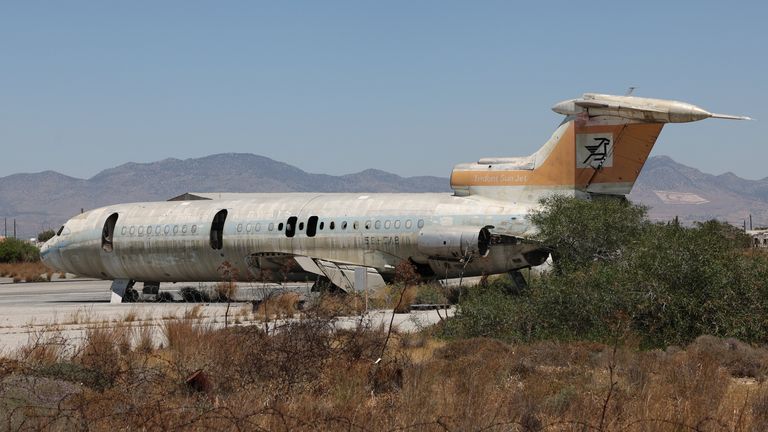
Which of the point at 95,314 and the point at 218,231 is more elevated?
the point at 218,231

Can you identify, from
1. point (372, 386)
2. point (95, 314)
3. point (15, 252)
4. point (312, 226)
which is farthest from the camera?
point (15, 252)

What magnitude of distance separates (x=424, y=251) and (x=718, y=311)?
13800 millimetres

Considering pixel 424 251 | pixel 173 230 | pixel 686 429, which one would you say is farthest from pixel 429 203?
pixel 686 429

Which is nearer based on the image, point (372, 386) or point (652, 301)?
point (372, 386)

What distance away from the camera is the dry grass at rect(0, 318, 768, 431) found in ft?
33.2

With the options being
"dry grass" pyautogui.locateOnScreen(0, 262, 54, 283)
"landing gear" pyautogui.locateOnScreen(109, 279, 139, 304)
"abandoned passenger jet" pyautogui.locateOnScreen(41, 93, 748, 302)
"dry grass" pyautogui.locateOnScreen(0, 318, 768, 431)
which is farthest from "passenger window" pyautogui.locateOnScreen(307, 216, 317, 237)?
"dry grass" pyautogui.locateOnScreen(0, 262, 54, 283)

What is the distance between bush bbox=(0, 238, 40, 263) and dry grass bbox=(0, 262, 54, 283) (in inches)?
245

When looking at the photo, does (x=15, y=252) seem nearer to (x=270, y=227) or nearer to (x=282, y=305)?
(x=270, y=227)

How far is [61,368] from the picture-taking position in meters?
13.2

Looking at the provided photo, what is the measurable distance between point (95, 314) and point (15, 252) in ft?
180

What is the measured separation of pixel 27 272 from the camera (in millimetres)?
64062

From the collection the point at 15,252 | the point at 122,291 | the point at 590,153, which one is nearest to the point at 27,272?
the point at 15,252

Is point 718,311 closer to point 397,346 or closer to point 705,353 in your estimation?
point 705,353

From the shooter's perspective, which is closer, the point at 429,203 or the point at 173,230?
the point at 429,203
